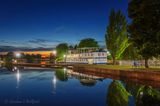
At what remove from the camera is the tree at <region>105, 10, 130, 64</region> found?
9069 cm

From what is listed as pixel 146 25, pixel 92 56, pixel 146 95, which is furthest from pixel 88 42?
pixel 146 95

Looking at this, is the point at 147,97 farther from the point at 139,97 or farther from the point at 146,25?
the point at 146,25

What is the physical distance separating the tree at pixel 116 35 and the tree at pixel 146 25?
125 ft

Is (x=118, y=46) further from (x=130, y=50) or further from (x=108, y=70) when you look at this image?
(x=108, y=70)

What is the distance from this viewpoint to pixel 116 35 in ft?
304

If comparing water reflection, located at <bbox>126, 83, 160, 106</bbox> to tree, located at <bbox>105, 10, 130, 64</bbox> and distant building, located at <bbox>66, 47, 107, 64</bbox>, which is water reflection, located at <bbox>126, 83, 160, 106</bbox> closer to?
tree, located at <bbox>105, 10, 130, 64</bbox>

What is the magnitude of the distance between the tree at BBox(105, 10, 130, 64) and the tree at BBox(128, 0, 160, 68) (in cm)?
3811

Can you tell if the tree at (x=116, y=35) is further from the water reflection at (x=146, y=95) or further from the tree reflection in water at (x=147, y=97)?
the tree reflection in water at (x=147, y=97)

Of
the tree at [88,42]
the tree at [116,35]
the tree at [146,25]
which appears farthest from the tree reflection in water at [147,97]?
the tree at [88,42]

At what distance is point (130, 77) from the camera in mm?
59312

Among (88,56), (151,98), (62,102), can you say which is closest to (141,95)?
(151,98)

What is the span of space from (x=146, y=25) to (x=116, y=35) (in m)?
44.3

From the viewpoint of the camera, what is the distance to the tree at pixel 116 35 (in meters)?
90.7

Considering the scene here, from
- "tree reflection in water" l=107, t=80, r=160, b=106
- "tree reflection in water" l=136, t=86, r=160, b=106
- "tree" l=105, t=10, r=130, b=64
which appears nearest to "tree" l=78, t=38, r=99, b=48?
"tree" l=105, t=10, r=130, b=64
